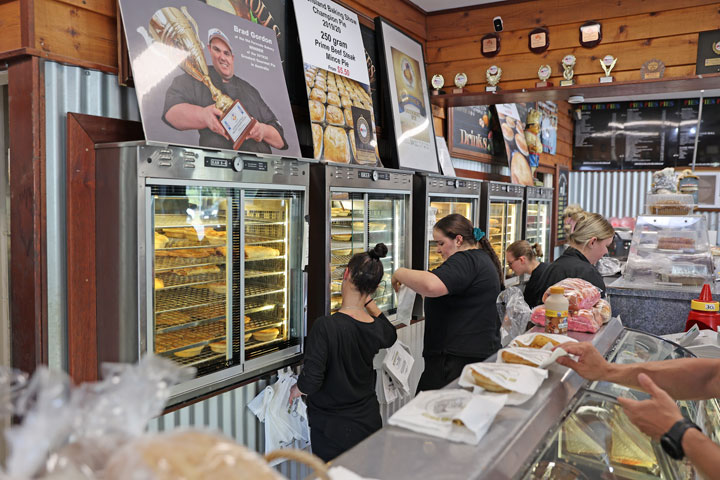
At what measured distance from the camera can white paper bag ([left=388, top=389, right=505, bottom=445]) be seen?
148 centimetres

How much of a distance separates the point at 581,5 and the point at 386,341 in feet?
12.4

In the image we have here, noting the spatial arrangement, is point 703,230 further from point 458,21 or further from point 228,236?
point 228,236

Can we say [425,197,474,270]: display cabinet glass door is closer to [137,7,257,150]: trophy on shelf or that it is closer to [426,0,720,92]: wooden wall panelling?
[426,0,720,92]: wooden wall panelling

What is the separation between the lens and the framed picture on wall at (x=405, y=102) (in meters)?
4.95

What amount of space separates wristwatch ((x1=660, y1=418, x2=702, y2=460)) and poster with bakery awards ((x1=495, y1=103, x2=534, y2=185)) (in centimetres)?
590

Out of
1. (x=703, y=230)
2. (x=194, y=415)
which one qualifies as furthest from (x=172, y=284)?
(x=703, y=230)

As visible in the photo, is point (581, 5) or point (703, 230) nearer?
point (703, 230)

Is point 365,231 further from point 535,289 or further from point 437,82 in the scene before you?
point 437,82

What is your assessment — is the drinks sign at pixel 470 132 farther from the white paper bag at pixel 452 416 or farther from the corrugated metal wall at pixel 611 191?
the white paper bag at pixel 452 416

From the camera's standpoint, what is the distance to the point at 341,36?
445 centimetres

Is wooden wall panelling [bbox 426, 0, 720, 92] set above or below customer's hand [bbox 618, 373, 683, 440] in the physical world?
above

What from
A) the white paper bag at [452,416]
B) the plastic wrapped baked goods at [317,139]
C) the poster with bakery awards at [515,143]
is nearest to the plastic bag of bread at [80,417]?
the white paper bag at [452,416]

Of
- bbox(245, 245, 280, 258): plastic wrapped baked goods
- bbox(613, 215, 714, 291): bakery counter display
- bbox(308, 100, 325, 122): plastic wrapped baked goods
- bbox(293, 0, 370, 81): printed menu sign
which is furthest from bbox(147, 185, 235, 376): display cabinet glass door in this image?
bbox(613, 215, 714, 291): bakery counter display

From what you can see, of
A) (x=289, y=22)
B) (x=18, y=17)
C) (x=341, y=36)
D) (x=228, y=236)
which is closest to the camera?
(x=18, y=17)
